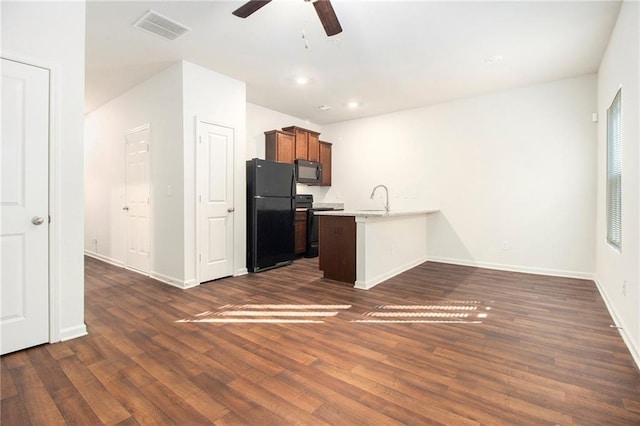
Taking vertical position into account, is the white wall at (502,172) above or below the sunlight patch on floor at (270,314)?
above

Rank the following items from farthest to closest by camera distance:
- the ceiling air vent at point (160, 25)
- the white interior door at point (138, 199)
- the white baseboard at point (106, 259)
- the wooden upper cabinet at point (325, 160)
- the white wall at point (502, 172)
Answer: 1. the wooden upper cabinet at point (325, 160)
2. the white baseboard at point (106, 259)
3. the white interior door at point (138, 199)
4. the white wall at point (502, 172)
5. the ceiling air vent at point (160, 25)

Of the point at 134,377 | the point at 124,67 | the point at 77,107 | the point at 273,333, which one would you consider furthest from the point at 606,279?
the point at 124,67

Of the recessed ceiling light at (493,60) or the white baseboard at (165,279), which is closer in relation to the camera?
the recessed ceiling light at (493,60)

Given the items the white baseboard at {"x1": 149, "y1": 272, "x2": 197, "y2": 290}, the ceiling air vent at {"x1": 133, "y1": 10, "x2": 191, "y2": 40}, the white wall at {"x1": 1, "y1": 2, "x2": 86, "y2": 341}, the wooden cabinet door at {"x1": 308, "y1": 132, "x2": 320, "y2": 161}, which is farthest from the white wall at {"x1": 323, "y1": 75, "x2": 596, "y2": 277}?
the white wall at {"x1": 1, "y1": 2, "x2": 86, "y2": 341}

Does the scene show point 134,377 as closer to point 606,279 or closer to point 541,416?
point 541,416

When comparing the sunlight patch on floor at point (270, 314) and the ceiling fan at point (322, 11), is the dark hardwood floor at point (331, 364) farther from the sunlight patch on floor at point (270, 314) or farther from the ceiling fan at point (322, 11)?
the ceiling fan at point (322, 11)

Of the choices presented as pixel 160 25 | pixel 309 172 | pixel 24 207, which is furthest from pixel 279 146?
pixel 24 207

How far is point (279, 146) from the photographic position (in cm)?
555

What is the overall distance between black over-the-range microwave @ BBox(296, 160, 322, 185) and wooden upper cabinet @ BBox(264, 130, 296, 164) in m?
0.20

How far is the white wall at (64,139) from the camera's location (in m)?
2.27

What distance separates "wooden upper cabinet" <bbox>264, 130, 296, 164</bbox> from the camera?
553 cm

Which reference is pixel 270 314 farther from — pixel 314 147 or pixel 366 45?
pixel 314 147

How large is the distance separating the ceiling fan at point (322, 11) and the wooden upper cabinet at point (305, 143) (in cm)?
348

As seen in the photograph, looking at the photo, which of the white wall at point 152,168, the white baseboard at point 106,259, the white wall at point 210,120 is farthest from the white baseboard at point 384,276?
the white baseboard at point 106,259
